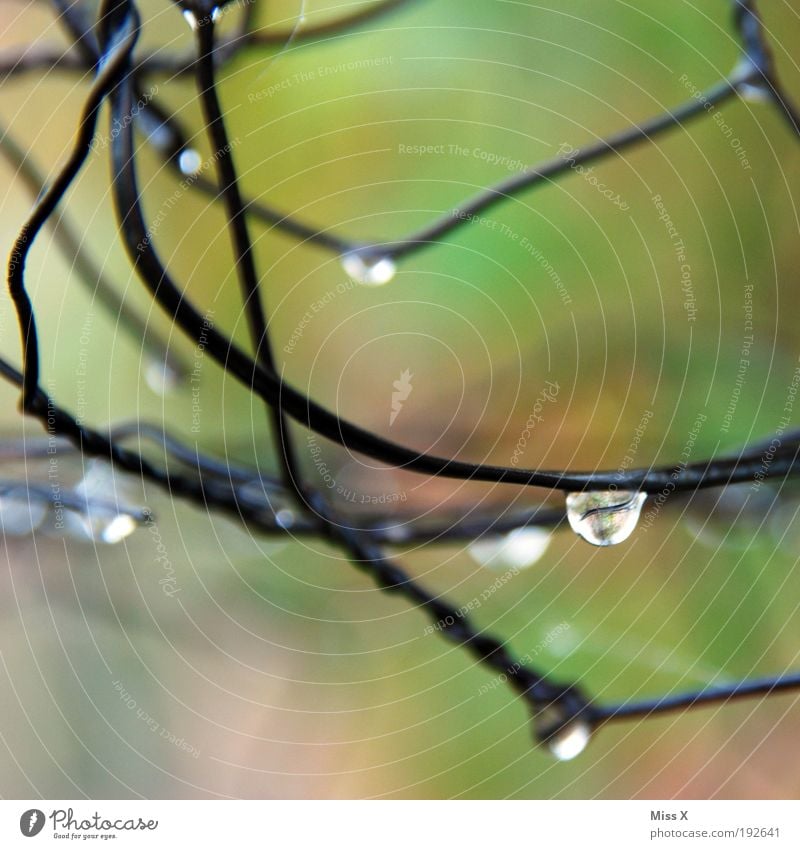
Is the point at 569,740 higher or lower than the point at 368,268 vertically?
lower

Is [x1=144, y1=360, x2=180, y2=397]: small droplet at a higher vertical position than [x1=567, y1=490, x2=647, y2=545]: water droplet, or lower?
higher

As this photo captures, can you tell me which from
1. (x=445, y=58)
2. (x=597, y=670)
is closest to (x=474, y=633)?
(x=597, y=670)

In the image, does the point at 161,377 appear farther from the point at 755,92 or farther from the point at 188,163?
the point at 755,92

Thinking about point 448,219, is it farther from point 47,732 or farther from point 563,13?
point 47,732

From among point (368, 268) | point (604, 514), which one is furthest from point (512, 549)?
point (368, 268)

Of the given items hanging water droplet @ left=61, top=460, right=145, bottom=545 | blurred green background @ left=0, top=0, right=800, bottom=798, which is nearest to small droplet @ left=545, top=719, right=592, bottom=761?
blurred green background @ left=0, top=0, right=800, bottom=798

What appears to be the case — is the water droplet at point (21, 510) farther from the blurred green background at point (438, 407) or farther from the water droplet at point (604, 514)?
the water droplet at point (604, 514)

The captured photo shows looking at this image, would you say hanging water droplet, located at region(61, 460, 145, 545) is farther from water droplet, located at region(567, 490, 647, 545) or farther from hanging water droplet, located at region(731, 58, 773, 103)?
hanging water droplet, located at region(731, 58, 773, 103)
